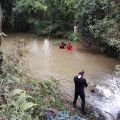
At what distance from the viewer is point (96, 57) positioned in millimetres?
23156

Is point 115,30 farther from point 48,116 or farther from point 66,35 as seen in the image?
point 66,35

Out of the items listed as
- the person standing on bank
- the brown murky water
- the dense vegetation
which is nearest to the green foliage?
the person standing on bank

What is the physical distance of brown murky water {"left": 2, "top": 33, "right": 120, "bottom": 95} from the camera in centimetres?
1753

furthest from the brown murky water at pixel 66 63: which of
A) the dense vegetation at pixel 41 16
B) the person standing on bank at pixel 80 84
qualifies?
the person standing on bank at pixel 80 84

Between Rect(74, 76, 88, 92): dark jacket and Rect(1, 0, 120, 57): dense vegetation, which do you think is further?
Rect(1, 0, 120, 57): dense vegetation

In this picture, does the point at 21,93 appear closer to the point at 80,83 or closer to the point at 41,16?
the point at 80,83

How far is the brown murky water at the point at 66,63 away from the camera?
17.5 m

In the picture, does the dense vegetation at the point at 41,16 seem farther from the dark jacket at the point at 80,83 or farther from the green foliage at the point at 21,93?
the green foliage at the point at 21,93

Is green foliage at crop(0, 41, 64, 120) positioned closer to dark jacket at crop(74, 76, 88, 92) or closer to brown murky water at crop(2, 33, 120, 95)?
dark jacket at crop(74, 76, 88, 92)

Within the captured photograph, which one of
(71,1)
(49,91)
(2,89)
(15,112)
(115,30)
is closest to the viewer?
(15,112)

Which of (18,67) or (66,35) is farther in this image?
(66,35)

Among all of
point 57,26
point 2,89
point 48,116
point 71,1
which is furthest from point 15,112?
point 57,26

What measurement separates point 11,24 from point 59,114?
25.4m

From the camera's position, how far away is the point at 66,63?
21.2 metres
